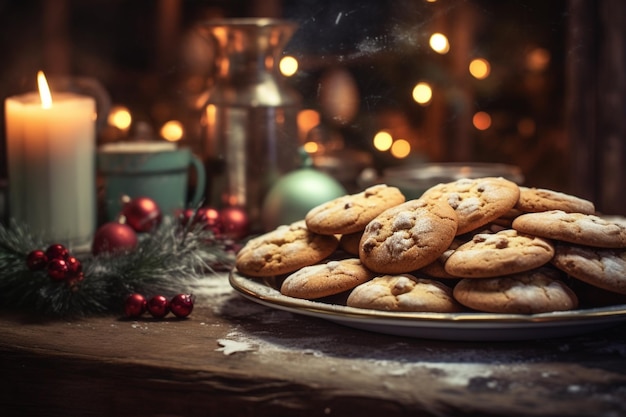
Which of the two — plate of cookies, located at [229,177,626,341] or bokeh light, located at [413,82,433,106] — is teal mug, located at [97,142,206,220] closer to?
plate of cookies, located at [229,177,626,341]

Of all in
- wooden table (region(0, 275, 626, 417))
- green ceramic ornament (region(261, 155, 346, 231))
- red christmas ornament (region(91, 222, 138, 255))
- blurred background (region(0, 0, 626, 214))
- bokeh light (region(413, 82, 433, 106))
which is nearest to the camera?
wooden table (region(0, 275, 626, 417))

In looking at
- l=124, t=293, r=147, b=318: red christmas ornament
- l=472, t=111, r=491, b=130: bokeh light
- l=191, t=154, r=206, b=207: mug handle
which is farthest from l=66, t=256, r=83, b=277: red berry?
l=472, t=111, r=491, b=130: bokeh light

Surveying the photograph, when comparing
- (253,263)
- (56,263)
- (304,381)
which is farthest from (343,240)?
(56,263)

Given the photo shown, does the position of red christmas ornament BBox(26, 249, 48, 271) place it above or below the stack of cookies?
below

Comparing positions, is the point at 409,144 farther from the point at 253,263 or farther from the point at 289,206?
the point at 253,263

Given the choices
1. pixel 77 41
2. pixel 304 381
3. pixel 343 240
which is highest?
pixel 77 41

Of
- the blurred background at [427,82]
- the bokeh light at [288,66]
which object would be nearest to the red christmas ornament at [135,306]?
the bokeh light at [288,66]

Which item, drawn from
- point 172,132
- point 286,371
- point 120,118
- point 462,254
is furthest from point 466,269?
point 120,118
